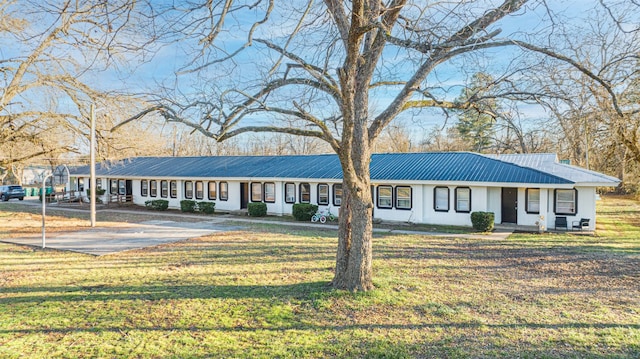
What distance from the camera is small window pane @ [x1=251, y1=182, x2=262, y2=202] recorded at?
947 inches

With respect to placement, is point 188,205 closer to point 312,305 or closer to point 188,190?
point 188,190

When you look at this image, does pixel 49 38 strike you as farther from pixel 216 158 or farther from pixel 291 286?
pixel 216 158

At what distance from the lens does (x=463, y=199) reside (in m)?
18.4

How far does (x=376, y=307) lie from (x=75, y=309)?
5392mm

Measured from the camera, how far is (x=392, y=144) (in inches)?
1838

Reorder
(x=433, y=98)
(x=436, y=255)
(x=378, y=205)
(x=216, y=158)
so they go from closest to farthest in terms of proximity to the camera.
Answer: (x=433, y=98)
(x=436, y=255)
(x=378, y=205)
(x=216, y=158)

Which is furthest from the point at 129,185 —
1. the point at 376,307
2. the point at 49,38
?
the point at 376,307

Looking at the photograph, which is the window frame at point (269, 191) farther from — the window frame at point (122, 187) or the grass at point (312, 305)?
the window frame at point (122, 187)

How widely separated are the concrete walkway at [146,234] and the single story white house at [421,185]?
2.07 m

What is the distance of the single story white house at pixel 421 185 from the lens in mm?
17094

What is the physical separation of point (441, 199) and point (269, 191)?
10.6m

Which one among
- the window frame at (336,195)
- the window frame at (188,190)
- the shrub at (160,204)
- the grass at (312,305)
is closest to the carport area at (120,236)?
the grass at (312,305)

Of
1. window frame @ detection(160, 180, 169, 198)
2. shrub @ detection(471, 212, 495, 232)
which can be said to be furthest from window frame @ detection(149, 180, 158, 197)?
shrub @ detection(471, 212, 495, 232)

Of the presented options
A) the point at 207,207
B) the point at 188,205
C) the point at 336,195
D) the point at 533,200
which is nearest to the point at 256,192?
the point at 207,207
